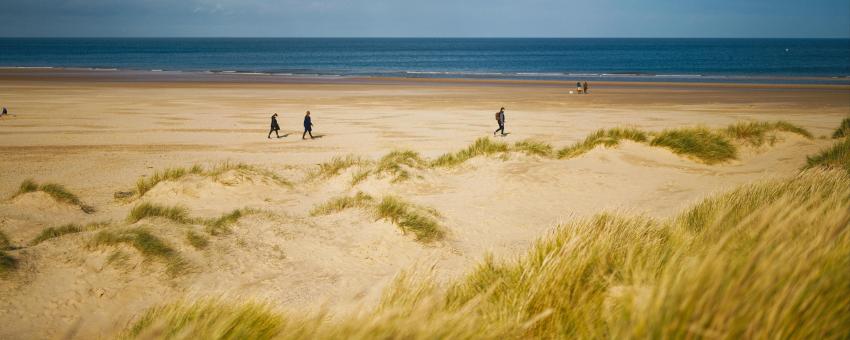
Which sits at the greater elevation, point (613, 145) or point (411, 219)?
point (613, 145)

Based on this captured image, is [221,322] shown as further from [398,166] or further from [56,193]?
[56,193]

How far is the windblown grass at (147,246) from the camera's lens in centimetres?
651

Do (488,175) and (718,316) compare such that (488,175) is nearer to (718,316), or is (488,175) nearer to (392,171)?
(392,171)

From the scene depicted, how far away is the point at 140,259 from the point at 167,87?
154ft

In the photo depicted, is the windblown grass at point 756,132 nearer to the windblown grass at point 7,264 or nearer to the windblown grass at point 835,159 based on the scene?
the windblown grass at point 835,159

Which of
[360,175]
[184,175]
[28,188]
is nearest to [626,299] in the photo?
[360,175]

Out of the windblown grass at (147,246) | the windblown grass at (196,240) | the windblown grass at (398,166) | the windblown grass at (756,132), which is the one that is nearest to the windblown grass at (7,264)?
the windblown grass at (147,246)

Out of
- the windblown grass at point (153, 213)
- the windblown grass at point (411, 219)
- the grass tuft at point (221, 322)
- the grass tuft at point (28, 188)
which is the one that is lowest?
the windblown grass at point (411, 219)

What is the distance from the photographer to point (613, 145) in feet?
48.0

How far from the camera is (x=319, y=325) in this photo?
9.02 ft

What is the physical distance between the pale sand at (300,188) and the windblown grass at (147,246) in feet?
0.42

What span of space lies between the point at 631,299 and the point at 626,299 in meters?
0.07

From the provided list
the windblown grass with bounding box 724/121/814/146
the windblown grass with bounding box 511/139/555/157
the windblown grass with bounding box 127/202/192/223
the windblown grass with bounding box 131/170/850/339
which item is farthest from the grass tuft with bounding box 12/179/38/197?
the windblown grass with bounding box 724/121/814/146

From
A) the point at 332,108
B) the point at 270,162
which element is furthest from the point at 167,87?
the point at 270,162
